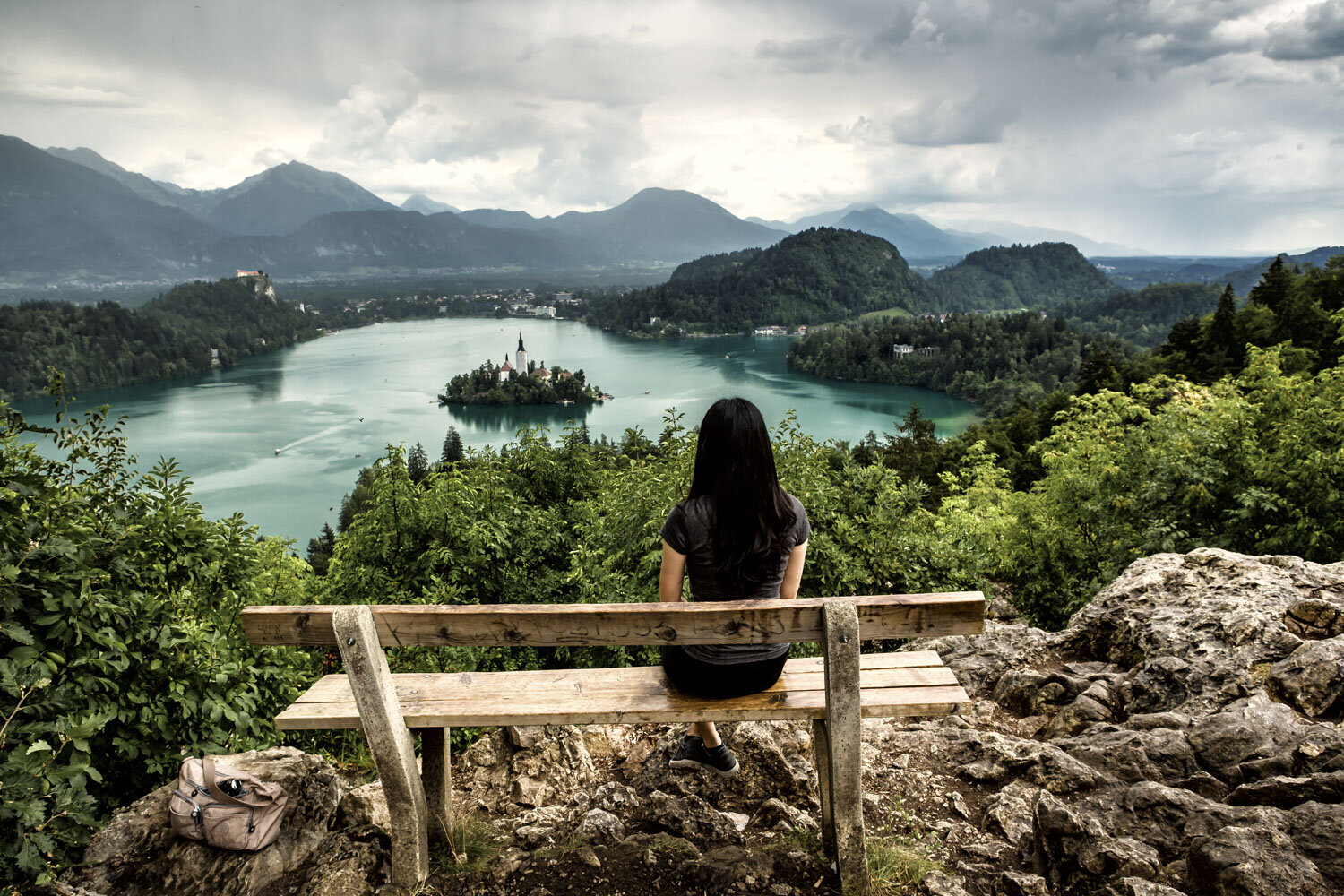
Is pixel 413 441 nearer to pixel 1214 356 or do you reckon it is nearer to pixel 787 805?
pixel 1214 356

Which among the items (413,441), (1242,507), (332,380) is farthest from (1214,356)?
(332,380)

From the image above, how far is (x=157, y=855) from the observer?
9.27ft

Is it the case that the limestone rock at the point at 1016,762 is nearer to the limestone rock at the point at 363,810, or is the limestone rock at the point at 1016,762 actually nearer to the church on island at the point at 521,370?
the limestone rock at the point at 363,810

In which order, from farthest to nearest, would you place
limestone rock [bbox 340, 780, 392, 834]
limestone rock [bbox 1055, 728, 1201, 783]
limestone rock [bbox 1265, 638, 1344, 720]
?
1. limestone rock [bbox 1265, 638, 1344, 720]
2. limestone rock [bbox 1055, 728, 1201, 783]
3. limestone rock [bbox 340, 780, 392, 834]

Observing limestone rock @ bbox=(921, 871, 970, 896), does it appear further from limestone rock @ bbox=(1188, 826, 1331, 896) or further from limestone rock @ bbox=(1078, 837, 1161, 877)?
limestone rock @ bbox=(1188, 826, 1331, 896)

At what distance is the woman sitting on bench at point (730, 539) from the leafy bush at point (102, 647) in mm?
2161

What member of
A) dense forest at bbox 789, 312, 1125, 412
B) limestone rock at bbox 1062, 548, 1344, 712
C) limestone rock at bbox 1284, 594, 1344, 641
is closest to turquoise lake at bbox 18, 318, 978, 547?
dense forest at bbox 789, 312, 1125, 412

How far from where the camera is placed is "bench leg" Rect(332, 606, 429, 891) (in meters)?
2.49

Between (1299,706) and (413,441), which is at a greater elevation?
(1299,706)

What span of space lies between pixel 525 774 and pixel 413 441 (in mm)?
66898

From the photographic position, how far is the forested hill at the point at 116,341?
3816 inches

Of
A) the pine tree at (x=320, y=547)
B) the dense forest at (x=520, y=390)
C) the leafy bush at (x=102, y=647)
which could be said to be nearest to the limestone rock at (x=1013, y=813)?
the leafy bush at (x=102, y=647)

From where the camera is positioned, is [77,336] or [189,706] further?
[77,336]

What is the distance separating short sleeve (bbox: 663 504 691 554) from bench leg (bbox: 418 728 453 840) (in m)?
1.25
